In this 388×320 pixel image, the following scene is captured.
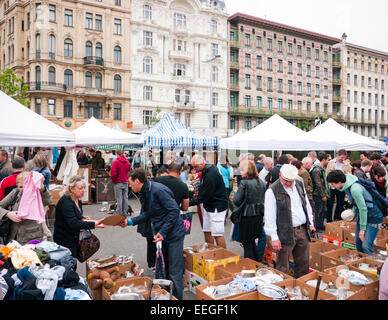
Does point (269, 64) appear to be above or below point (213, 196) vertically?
above

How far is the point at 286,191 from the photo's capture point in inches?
158

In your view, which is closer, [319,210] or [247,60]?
[319,210]

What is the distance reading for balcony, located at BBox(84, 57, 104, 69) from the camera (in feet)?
111

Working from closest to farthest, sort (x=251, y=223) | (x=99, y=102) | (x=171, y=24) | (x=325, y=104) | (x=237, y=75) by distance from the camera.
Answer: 1. (x=251, y=223)
2. (x=99, y=102)
3. (x=171, y=24)
4. (x=237, y=75)
5. (x=325, y=104)

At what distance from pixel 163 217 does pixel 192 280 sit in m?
1.19

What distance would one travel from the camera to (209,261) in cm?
424

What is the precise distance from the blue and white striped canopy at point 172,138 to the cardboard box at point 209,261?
25.9 ft

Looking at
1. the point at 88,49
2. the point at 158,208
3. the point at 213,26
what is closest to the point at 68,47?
the point at 88,49

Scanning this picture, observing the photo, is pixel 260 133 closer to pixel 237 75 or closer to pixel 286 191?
pixel 286 191

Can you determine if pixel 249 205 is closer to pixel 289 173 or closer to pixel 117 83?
pixel 289 173

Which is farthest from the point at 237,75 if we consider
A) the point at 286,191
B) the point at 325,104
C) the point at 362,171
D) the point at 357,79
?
the point at 286,191

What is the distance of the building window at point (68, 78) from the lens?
33.4 meters

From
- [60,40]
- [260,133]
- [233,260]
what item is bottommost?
[233,260]
